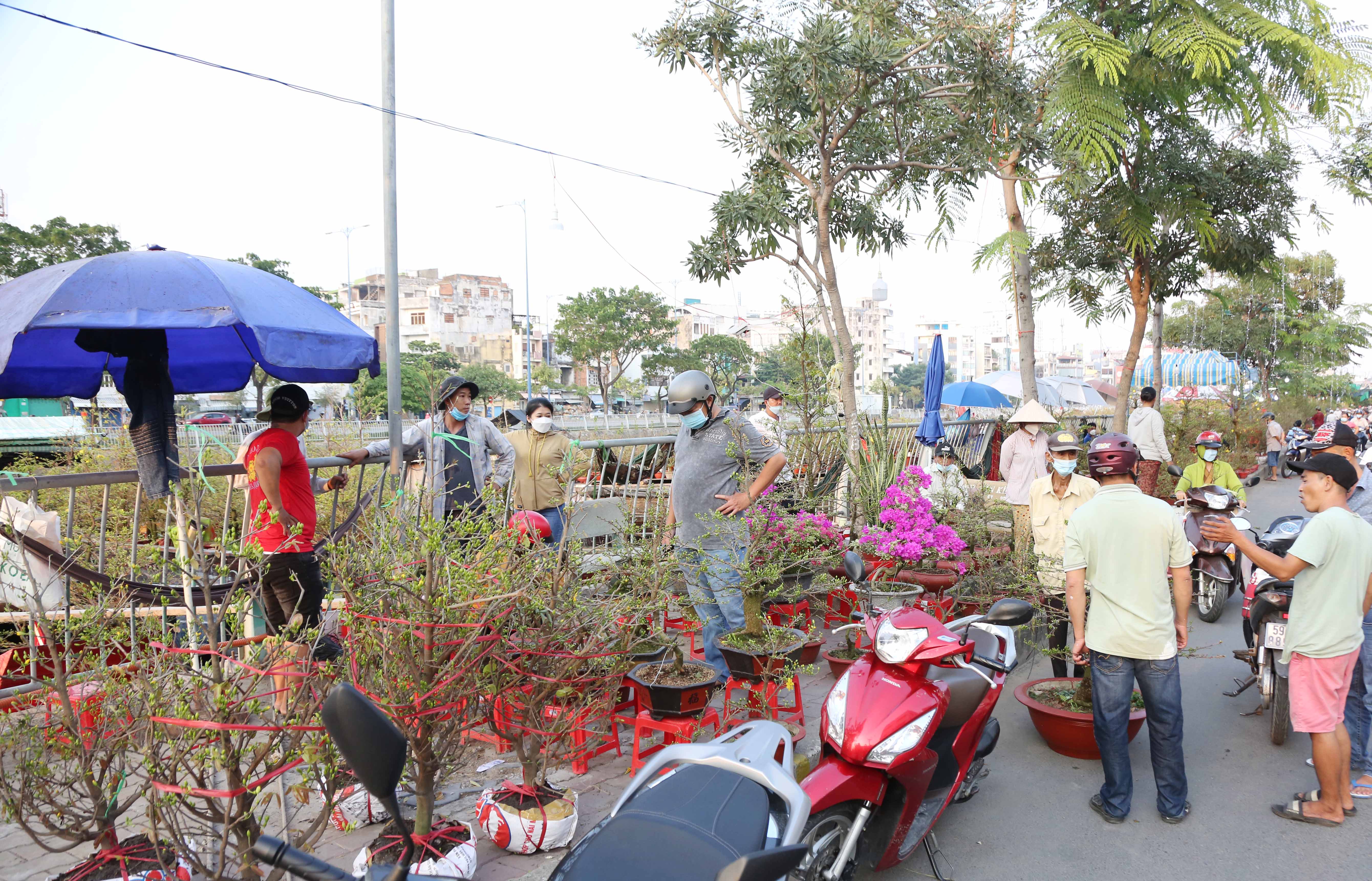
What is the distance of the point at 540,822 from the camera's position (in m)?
3.34

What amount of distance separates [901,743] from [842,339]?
5.83 m

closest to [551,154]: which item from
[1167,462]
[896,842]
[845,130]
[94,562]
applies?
[845,130]

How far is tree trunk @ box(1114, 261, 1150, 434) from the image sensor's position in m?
13.1

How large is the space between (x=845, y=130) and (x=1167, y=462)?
6.29m

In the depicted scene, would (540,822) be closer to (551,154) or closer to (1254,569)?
(1254,569)

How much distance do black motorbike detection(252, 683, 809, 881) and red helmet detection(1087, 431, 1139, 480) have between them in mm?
2108

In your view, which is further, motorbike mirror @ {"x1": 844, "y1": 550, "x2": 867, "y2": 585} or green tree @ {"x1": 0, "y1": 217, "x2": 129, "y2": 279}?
green tree @ {"x1": 0, "y1": 217, "x2": 129, "y2": 279}

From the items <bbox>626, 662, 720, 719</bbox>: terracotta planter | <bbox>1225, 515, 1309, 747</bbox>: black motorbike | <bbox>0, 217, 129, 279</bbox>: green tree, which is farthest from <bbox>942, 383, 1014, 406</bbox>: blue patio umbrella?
<bbox>0, 217, 129, 279</bbox>: green tree

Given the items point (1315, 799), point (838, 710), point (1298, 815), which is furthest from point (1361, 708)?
point (838, 710)

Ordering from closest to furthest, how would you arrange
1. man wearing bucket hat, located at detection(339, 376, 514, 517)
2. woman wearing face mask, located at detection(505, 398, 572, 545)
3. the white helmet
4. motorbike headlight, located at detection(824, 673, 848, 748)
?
motorbike headlight, located at detection(824, 673, 848, 748) < the white helmet < man wearing bucket hat, located at detection(339, 376, 514, 517) < woman wearing face mask, located at detection(505, 398, 572, 545)

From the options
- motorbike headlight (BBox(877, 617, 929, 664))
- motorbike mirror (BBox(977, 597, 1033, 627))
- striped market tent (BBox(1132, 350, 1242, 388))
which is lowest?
motorbike headlight (BBox(877, 617, 929, 664))

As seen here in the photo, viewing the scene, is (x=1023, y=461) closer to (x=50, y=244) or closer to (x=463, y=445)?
(x=463, y=445)

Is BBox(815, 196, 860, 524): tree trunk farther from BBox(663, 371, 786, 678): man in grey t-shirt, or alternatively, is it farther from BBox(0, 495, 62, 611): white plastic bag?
BBox(0, 495, 62, 611): white plastic bag

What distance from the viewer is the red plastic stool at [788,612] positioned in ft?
18.8
